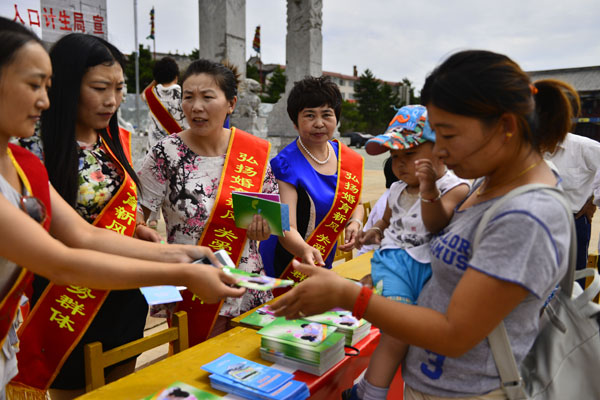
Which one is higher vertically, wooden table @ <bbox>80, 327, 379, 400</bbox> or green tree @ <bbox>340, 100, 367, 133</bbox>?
green tree @ <bbox>340, 100, 367, 133</bbox>

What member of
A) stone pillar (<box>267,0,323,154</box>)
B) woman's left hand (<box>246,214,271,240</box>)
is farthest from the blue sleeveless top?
stone pillar (<box>267,0,323,154</box>)

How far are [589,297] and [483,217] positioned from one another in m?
0.40

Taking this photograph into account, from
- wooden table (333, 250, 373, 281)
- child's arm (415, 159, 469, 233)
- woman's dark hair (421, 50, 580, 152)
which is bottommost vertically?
wooden table (333, 250, 373, 281)

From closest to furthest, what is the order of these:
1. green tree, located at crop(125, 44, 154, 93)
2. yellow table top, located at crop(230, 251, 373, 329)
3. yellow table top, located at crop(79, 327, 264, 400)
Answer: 1. yellow table top, located at crop(79, 327, 264, 400)
2. yellow table top, located at crop(230, 251, 373, 329)
3. green tree, located at crop(125, 44, 154, 93)

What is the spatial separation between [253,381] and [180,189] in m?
1.04

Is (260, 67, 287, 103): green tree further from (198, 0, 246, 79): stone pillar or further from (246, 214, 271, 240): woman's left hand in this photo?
(246, 214, 271, 240): woman's left hand

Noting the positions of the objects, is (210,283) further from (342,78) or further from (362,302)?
(342,78)

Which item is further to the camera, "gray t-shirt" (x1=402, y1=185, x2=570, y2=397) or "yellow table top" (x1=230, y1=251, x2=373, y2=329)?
"yellow table top" (x1=230, y1=251, x2=373, y2=329)

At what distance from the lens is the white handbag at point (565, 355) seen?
1101 millimetres

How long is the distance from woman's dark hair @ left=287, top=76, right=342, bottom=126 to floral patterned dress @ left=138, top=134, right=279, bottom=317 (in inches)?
27.5

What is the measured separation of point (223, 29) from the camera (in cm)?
720

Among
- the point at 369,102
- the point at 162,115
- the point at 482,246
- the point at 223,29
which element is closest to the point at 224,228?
the point at 162,115

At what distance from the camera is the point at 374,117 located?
126 ft

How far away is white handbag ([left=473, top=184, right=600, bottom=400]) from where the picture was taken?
1101 mm
